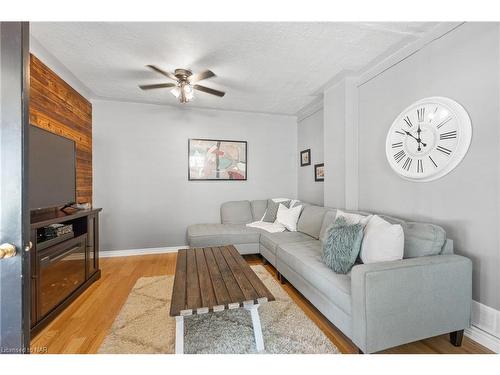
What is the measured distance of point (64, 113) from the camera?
102 inches

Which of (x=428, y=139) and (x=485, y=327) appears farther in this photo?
(x=428, y=139)

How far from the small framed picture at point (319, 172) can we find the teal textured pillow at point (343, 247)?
1.80 m

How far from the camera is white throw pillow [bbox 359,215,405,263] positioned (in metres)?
1.53

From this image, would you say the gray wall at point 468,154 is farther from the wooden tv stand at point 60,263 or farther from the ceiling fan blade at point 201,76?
the wooden tv stand at point 60,263

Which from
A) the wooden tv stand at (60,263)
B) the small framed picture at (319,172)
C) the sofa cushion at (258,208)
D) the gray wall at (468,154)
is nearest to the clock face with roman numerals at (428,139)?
the gray wall at (468,154)

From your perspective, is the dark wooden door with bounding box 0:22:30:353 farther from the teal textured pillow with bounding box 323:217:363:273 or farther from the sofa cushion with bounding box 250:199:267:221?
the sofa cushion with bounding box 250:199:267:221

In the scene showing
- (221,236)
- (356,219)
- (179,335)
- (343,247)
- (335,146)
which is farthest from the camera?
(221,236)

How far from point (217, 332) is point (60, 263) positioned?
156cm

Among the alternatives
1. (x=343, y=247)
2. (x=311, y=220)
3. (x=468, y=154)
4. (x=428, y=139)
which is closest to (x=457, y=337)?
(x=343, y=247)

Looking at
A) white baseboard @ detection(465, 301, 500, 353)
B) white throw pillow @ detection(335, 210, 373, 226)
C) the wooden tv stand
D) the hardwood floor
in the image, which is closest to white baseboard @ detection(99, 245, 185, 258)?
the hardwood floor

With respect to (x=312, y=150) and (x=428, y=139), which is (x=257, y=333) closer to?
(x=428, y=139)

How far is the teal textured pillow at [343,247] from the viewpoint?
1.64 metres
